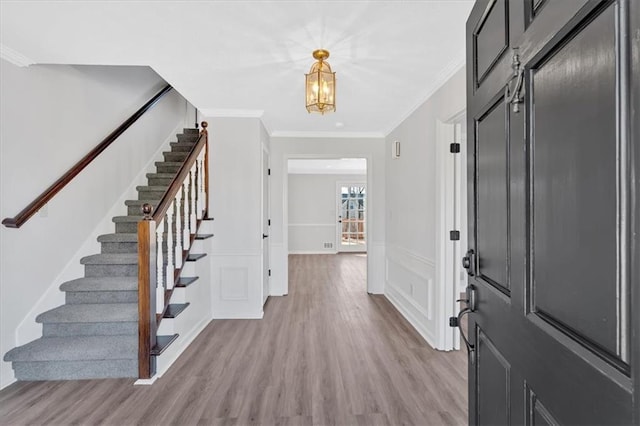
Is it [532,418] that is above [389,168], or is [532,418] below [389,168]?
below

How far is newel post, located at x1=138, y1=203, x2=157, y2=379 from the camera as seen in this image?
2178 mm

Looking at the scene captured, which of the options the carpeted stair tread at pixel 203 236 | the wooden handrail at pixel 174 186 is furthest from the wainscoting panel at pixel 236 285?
the wooden handrail at pixel 174 186

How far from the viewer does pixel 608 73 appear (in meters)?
0.49

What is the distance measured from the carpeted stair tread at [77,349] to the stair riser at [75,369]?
4 cm

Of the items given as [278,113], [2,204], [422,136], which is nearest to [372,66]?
[422,136]

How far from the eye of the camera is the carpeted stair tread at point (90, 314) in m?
2.37

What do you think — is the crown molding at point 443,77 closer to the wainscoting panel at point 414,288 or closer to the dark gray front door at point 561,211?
the dark gray front door at point 561,211

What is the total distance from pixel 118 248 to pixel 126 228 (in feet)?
0.92

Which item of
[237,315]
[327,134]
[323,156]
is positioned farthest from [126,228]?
[327,134]

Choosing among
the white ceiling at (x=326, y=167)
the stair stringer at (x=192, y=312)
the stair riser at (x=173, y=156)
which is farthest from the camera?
the white ceiling at (x=326, y=167)

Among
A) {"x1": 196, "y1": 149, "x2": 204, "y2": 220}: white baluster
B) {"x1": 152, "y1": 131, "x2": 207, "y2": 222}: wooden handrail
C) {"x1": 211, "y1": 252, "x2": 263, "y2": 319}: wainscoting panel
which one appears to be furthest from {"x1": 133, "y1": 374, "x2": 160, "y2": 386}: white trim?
{"x1": 196, "y1": 149, "x2": 204, "y2": 220}: white baluster

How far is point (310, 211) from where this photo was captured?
883 centimetres

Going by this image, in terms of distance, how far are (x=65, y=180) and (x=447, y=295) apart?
338 centimetres

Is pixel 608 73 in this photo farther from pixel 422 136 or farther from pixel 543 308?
pixel 422 136
